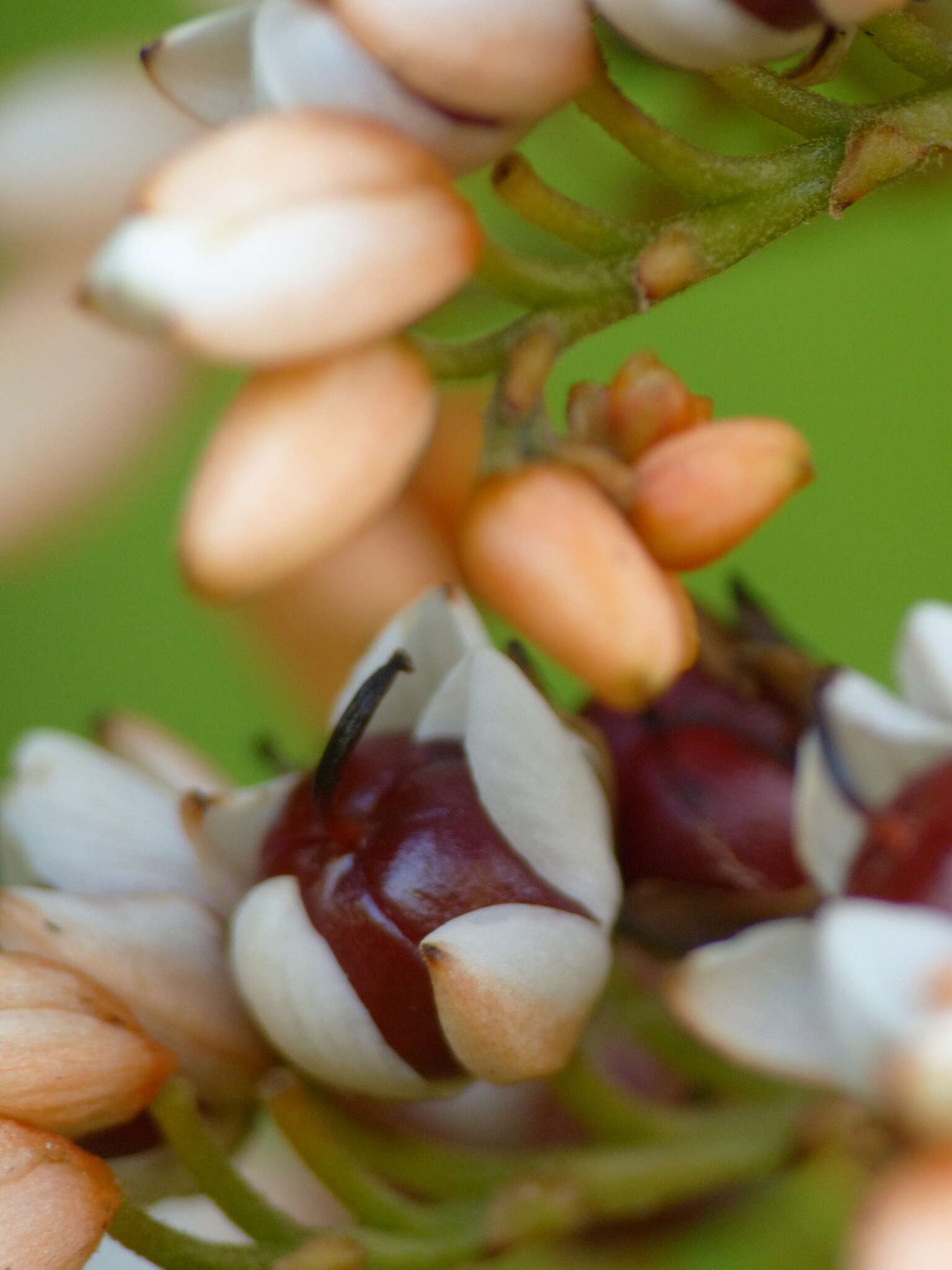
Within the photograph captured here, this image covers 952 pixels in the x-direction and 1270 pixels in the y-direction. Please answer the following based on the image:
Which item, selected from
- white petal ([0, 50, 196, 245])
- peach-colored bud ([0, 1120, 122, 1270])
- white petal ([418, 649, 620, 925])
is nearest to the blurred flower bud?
white petal ([418, 649, 620, 925])

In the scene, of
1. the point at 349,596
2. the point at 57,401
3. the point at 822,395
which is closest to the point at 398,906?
the point at 349,596

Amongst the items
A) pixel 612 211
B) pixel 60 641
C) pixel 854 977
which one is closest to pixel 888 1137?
pixel 854 977

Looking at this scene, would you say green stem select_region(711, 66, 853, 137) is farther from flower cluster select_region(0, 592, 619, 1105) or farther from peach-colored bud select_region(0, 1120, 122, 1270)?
peach-colored bud select_region(0, 1120, 122, 1270)

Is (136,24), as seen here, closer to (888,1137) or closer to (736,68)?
(736,68)

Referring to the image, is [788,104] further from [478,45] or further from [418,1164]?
[418,1164]

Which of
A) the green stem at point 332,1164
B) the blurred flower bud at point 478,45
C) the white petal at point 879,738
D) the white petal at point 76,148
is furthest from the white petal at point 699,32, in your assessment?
the white petal at point 76,148

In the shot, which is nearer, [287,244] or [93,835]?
[287,244]
